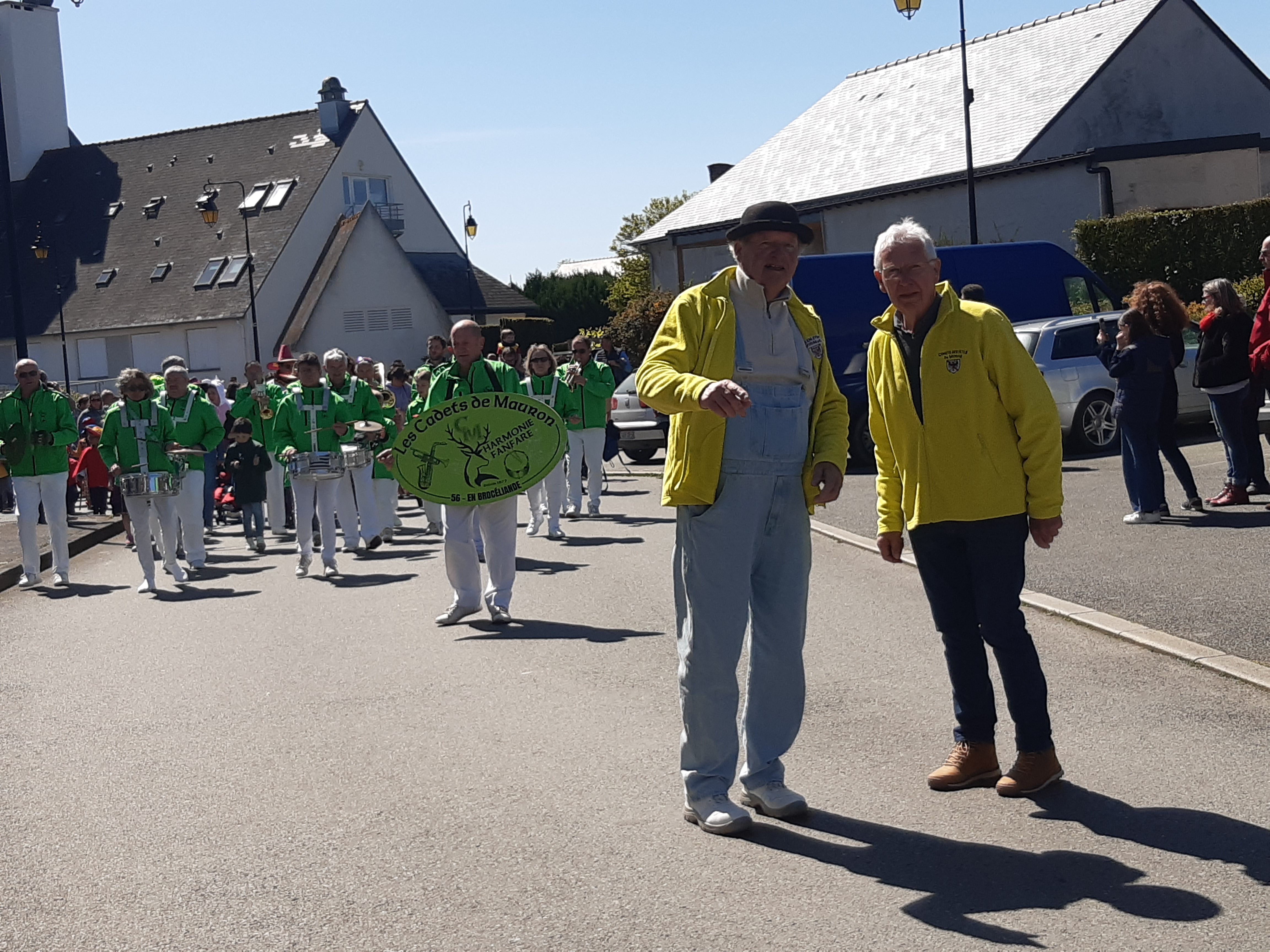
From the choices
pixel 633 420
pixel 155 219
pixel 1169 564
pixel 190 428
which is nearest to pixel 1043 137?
pixel 633 420

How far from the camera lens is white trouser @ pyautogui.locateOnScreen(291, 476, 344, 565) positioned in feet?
46.6

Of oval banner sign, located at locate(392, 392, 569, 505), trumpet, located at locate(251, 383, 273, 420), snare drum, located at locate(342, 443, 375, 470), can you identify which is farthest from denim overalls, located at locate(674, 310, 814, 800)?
trumpet, located at locate(251, 383, 273, 420)

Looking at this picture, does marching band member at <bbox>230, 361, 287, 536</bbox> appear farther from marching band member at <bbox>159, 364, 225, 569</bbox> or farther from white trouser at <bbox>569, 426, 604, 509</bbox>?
white trouser at <bbox>569, 426, 604, 509</bbox>

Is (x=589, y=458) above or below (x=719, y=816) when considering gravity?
above

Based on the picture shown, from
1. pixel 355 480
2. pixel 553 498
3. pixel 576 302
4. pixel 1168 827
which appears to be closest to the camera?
pixel 1168 827

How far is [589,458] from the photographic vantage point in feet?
59.0

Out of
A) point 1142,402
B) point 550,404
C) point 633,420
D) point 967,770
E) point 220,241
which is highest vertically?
point 220,241

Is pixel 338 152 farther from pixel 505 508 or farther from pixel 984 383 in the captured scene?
pixel 984 383

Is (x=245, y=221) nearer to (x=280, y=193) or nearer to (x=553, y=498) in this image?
(x=280, y=193)

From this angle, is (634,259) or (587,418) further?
(634,259)

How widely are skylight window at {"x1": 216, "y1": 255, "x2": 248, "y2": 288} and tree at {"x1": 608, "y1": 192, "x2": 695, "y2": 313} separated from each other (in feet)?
46.0

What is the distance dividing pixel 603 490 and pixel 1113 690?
1481 cm

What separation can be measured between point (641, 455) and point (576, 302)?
49248 mm

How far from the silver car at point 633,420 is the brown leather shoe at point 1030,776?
18297mm
